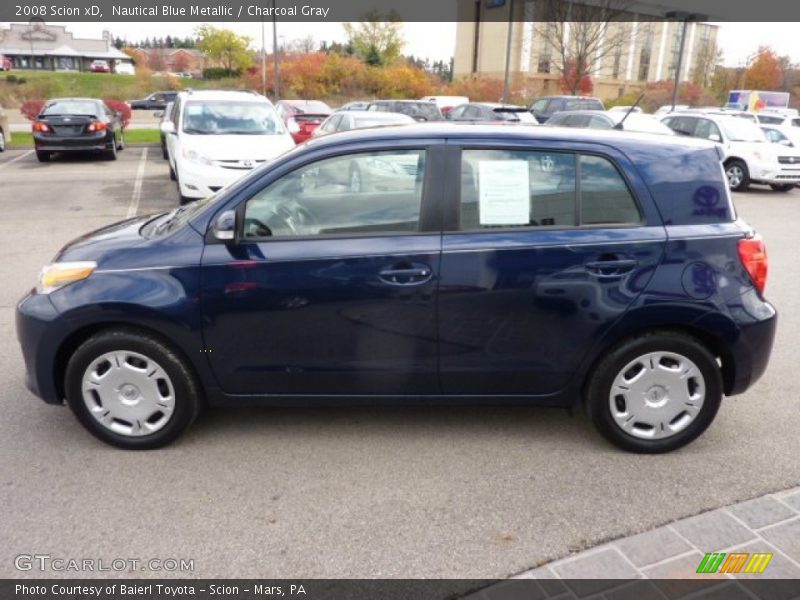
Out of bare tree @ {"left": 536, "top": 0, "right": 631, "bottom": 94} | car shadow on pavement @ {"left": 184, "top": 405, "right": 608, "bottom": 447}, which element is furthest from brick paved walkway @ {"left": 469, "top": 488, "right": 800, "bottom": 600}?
bare tree @ {"left": 536, "top": 0, "right": 631, "bottom": 94}

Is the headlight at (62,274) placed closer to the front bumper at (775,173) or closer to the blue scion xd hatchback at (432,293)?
the blue scion xd hatchback at (432,293)

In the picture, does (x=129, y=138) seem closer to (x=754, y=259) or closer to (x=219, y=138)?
(x=219, y=138)

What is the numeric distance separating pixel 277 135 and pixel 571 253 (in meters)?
8.66

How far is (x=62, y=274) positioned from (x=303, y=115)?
53.1 ft

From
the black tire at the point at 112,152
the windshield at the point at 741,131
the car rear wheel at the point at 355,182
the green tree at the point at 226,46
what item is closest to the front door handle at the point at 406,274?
the car rear wheel at the point at 355,182

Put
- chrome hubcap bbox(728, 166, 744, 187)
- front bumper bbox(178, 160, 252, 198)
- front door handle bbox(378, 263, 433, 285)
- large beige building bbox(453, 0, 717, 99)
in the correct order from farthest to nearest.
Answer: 1. large beige building bbox(453, 0, 717, 99)
2. chrome hubcap bbox(728, 166, 744, 187)
3. front bumper bbox(178, 160, 252, 198)
4. front door handle bbox(378, 263, 433, 285)

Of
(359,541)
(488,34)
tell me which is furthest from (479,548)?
(488,34)

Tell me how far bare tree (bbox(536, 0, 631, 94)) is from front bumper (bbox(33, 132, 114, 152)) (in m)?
30.3

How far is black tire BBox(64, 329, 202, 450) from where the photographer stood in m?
3.53

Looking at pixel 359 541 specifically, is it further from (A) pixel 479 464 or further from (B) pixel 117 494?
(B) pixel 117 494

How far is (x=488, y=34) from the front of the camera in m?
73.6

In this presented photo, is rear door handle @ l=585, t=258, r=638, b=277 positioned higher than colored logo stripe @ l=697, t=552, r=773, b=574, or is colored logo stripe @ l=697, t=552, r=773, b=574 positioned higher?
rear door handle @ l=585, t=258, r=638, b=277

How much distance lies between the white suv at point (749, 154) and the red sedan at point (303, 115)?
9.10 metres

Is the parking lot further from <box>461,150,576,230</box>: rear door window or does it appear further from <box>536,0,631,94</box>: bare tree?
<box>536,0,631,94</box>: bare tree
